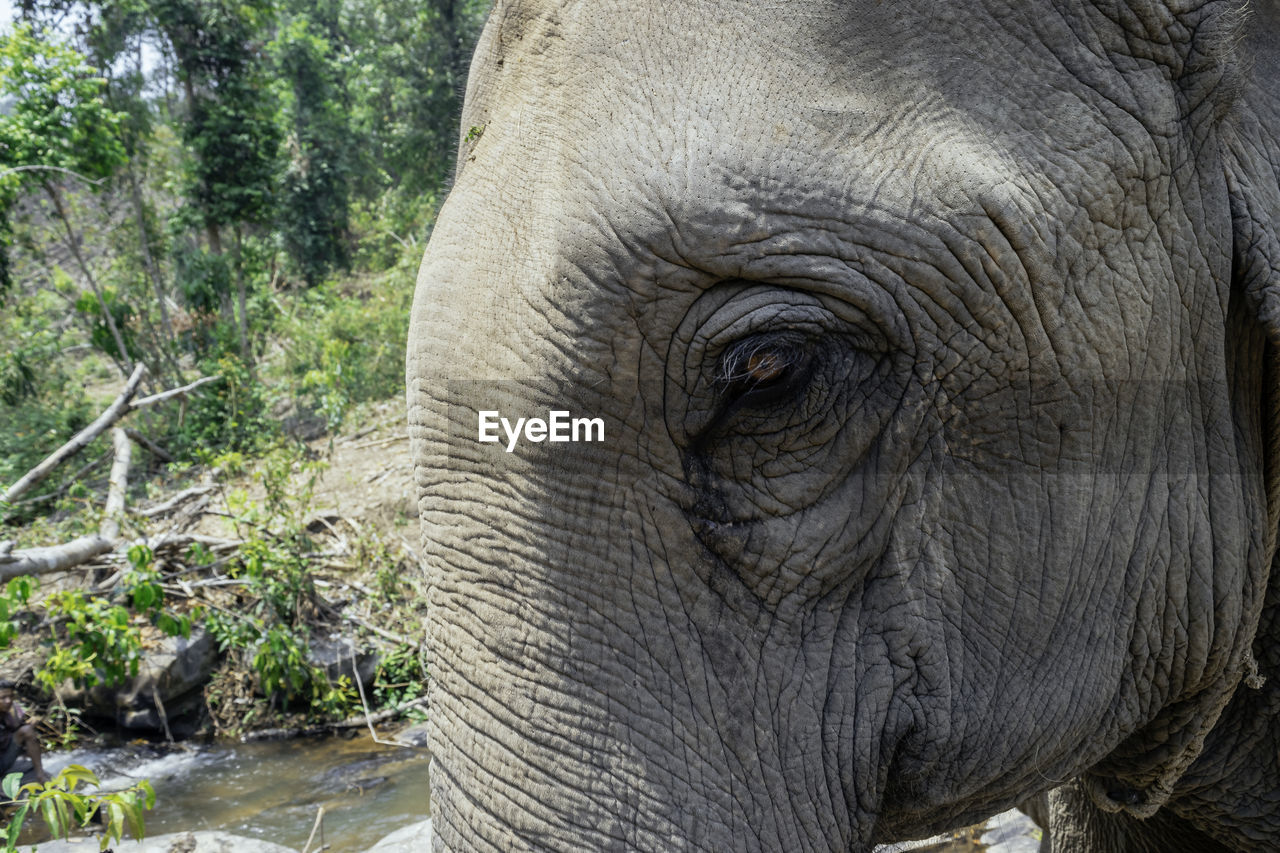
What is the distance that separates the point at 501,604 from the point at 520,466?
0.16 metres

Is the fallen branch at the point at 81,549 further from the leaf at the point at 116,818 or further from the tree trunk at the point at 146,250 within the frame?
the tree trunk at the point at 146,250

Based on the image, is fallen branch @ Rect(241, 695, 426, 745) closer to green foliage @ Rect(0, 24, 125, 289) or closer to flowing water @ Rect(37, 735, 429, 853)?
flowing water @ Rect(37, 735, 429, 853)

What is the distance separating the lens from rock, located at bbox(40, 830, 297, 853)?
15.9 feet

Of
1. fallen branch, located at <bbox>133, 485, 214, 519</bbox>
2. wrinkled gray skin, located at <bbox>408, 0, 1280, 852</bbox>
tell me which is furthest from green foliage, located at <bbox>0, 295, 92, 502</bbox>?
wrinkled gray skin, located at <bbox>408, 0, 1280, 852</bbox>

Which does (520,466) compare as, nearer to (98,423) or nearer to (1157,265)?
(1157,265)

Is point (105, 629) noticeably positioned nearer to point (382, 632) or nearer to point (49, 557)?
point (49, 557)

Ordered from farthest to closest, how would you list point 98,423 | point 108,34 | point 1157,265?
1. point 108,34
2. point 98,423
3. point 1157,265

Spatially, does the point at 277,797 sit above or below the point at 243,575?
below

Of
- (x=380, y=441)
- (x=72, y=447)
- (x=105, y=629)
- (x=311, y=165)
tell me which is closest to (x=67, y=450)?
(x=72, y=447)

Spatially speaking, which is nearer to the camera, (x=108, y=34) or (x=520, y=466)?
(x=520, y=466)

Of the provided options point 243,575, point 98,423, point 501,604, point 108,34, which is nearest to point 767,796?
point 501,604

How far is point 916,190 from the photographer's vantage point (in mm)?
1277

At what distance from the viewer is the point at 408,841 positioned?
16.5ft

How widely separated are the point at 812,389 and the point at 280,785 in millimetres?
6528
